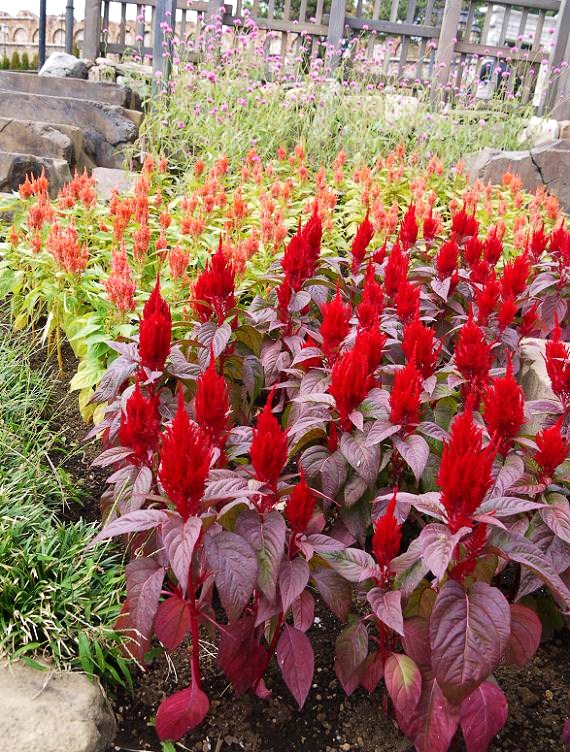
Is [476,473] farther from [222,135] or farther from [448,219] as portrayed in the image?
[222,135]

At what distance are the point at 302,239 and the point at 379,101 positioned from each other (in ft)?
20.4

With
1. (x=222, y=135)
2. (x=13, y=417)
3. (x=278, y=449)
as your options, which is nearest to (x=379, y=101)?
(x=222, y=135)

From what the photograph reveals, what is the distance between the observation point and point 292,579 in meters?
1.67

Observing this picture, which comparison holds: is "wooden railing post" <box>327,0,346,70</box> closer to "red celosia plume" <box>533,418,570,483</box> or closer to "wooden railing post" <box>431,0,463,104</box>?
"wooden railing post" <box>431,0,463,104</box>

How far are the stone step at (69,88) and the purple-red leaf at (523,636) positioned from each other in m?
7.81

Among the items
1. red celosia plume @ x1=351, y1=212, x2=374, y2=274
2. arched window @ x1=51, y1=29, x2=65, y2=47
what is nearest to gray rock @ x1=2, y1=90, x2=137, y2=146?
red celosia plume @ x1=351, y1=212, x2=374, y2=274

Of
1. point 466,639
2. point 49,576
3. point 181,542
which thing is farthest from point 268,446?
point 49,576

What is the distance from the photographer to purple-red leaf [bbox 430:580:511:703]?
1481 millimetres

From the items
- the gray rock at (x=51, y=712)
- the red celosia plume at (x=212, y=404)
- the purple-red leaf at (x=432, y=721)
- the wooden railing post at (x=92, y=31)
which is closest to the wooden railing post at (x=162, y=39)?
the wooden railing post at (x=92, y=31)

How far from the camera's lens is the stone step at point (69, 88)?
8.35 meters

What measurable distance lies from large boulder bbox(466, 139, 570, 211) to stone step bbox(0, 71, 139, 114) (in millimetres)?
4104

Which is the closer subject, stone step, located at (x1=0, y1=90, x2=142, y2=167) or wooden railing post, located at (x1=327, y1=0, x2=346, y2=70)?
stone step, located at (x1=0, y1=90, x2=142, y2=167)

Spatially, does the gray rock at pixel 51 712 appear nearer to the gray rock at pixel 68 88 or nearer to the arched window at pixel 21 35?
the gray rock at pixel 68 88

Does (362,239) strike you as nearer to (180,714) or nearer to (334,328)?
(334,328)
